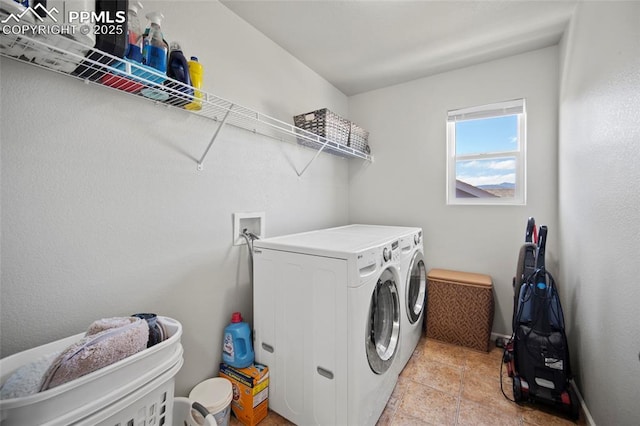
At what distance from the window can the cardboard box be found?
88.7 inches

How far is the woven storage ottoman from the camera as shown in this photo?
7.09ft

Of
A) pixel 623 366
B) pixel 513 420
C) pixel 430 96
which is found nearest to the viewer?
pixel 623 366

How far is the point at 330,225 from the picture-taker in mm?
2746

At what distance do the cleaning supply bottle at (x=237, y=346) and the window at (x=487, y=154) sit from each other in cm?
221

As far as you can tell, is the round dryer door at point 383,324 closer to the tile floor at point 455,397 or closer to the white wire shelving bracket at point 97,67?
the tile floor at point 455,397

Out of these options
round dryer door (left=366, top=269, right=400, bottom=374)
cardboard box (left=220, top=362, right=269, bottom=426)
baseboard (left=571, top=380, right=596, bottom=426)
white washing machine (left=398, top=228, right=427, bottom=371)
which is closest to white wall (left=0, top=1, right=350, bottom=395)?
cardboard box (left=220, top=362, right=269, bottom=426)

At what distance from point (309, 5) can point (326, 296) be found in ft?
5.97

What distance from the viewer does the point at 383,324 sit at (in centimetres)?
163

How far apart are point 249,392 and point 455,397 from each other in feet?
4.39

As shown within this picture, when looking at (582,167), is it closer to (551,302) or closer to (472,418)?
(551,302)

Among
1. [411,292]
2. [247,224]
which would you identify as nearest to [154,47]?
[247,224]

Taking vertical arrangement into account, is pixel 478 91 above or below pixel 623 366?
above

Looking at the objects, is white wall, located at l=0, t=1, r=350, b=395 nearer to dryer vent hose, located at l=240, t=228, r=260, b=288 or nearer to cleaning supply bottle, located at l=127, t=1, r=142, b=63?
dryer vent hose, located at l=240, t=228, r=260, b=288

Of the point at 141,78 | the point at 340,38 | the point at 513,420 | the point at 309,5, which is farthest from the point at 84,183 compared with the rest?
the point at 513,420
